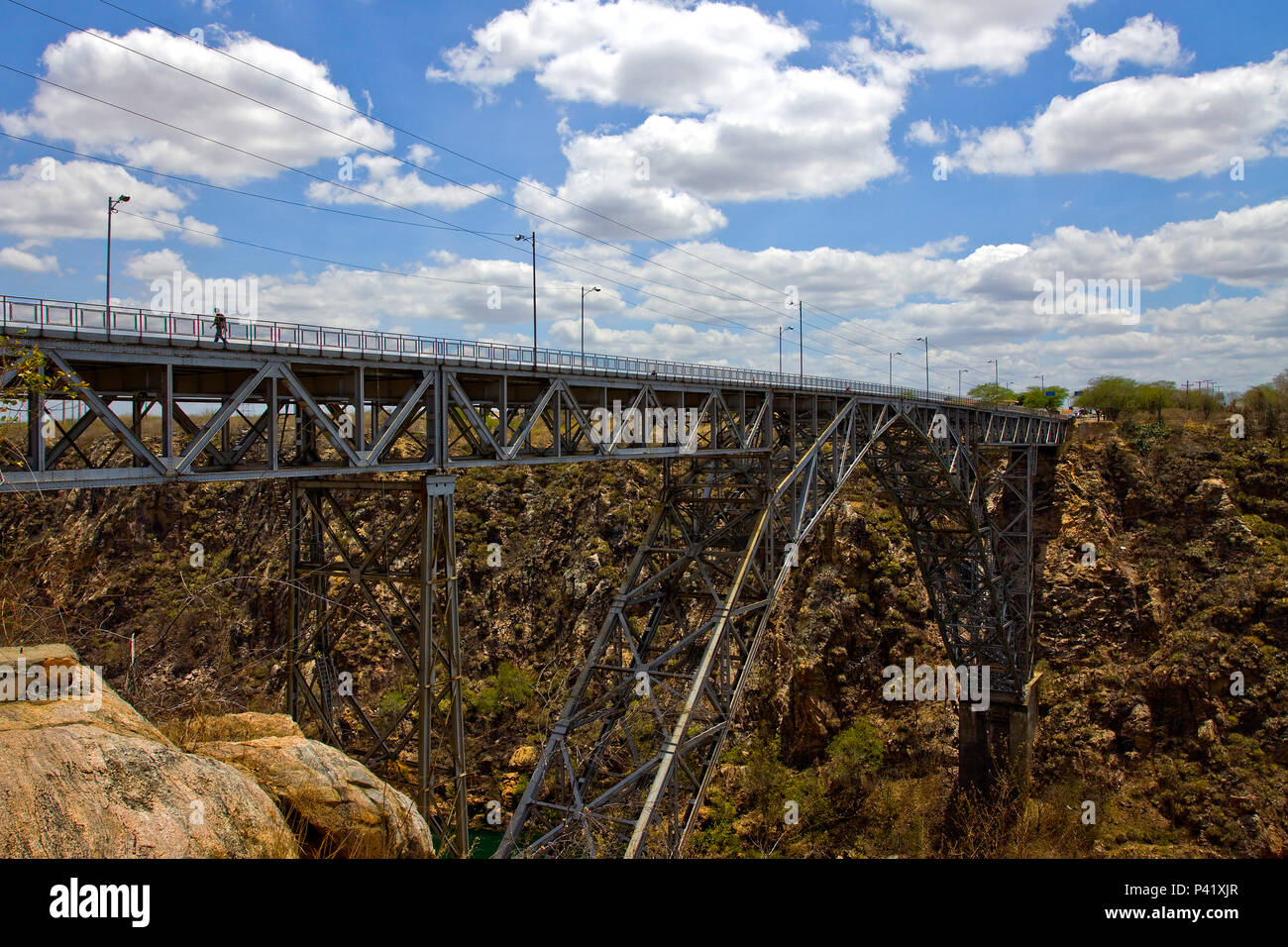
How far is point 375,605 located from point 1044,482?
36.8 meters

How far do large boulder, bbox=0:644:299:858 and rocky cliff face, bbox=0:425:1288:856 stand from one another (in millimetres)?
22298

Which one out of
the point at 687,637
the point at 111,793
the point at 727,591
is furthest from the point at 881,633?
the point at 111,793

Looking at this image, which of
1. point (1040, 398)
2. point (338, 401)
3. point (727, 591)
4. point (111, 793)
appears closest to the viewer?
point (111, 793)

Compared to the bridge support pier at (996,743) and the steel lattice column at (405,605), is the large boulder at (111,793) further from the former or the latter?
the bridge support pier at (996,743)

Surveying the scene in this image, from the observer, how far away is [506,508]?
4200cm

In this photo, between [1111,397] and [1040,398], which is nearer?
[1111,397]

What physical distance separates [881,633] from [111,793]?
117ft

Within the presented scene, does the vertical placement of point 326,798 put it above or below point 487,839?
above

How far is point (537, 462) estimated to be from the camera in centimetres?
1512

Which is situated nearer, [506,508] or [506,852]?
[506,852]

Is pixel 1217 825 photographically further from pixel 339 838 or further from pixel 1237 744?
pixel 339 838

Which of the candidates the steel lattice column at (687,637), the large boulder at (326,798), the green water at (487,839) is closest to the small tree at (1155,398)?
the steel lattice column at (687,637)

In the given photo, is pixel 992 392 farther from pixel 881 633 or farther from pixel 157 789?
pixel 157 789

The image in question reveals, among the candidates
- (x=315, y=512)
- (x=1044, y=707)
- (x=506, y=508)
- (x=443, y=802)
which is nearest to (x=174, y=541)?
(x=506, y=508)
